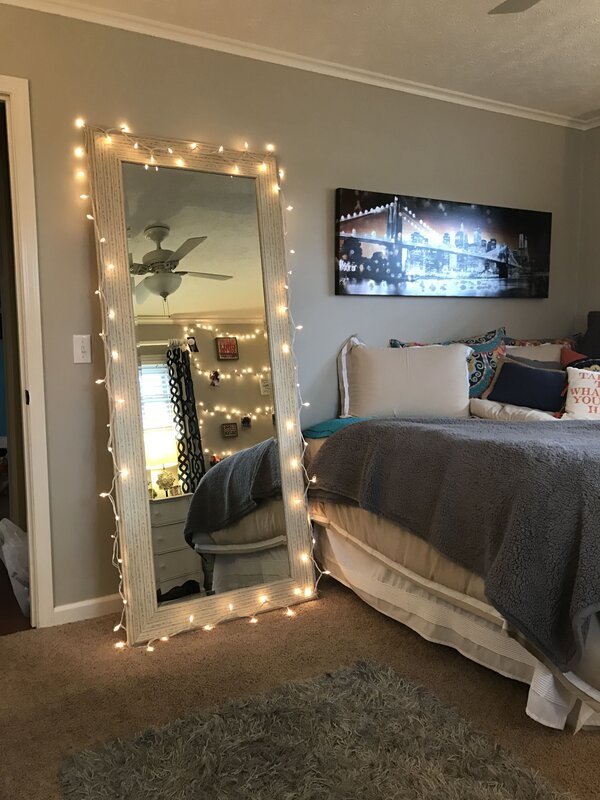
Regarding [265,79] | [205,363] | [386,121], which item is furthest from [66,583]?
[386,121]

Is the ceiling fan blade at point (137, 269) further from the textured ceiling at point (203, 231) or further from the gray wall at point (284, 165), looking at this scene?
the gray wall at point (284, 165)

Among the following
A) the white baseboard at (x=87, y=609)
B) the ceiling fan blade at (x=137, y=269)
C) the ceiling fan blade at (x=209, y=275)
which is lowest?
the white baseboard at (x=87, y=609)

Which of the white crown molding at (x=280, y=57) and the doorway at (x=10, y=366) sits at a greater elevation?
the white crown molding at (x=280, y=57)

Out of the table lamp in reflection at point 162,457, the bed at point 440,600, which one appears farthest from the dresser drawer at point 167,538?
the bed at point 440,600

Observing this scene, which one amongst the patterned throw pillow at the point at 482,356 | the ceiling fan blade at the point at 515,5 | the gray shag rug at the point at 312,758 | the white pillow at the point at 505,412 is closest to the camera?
the gray shag rug at the point at 312,758

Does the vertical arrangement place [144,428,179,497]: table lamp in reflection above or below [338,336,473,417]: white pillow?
below

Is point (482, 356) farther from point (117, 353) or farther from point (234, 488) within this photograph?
point (117, 353)

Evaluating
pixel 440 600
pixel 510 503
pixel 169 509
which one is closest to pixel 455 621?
pixel 440 600

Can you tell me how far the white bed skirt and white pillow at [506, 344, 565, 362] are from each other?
4.65ft

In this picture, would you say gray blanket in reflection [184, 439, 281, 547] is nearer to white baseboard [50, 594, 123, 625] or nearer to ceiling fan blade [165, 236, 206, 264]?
white baseboard [50, 594, 123, 625]

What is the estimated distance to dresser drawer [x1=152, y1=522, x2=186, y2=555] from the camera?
2365 mm

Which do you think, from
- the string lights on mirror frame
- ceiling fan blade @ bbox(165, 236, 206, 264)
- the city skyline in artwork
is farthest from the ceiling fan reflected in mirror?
the city skyline in artwork

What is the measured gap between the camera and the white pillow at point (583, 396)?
2800 millimetres

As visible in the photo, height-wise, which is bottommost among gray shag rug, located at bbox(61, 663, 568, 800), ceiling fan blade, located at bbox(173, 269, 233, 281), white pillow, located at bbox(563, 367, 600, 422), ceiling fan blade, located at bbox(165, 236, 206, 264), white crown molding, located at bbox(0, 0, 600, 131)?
gray shag rug, located at bbox(61, 663, 568, 800)
